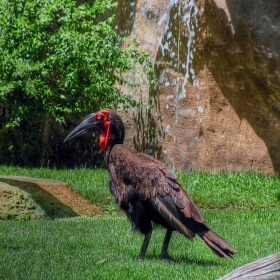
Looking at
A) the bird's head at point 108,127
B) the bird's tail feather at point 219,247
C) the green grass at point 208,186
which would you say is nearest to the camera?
the bird's tail feather at point 219,247

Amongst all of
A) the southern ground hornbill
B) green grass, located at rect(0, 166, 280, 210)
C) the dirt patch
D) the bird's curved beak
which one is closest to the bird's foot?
the southern ground hornbill

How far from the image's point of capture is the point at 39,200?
9.10 metres

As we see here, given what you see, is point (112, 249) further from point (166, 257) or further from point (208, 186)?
point (208, 186)

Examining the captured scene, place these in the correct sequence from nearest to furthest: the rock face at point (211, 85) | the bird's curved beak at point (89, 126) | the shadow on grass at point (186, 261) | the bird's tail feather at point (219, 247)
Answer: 1. the bird's tail feather at point (219, 247)
2. the shadow on grass at point (186, 261)
3. the bird's curved beak at point (89, 126)
4. the rock face at point (211, 85)

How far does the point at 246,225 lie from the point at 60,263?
3.13 metres

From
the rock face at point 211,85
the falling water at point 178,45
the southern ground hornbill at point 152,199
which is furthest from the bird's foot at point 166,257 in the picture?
the falling water at point 178,45

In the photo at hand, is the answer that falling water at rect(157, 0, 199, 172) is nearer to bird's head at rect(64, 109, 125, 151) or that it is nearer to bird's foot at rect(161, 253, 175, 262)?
bird's head at rect(64, 109, 125, 151)

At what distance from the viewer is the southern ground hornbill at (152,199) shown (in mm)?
6566

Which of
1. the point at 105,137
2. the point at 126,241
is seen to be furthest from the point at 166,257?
the point at 105,137

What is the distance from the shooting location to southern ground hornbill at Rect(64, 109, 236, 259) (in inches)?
259

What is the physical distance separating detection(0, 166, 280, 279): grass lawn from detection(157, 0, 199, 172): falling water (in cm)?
225

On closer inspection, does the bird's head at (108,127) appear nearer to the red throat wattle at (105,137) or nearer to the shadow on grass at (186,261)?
the red throat wattle at (105,137)

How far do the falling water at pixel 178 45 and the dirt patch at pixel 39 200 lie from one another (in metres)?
3.57

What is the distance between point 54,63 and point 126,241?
217 inches
